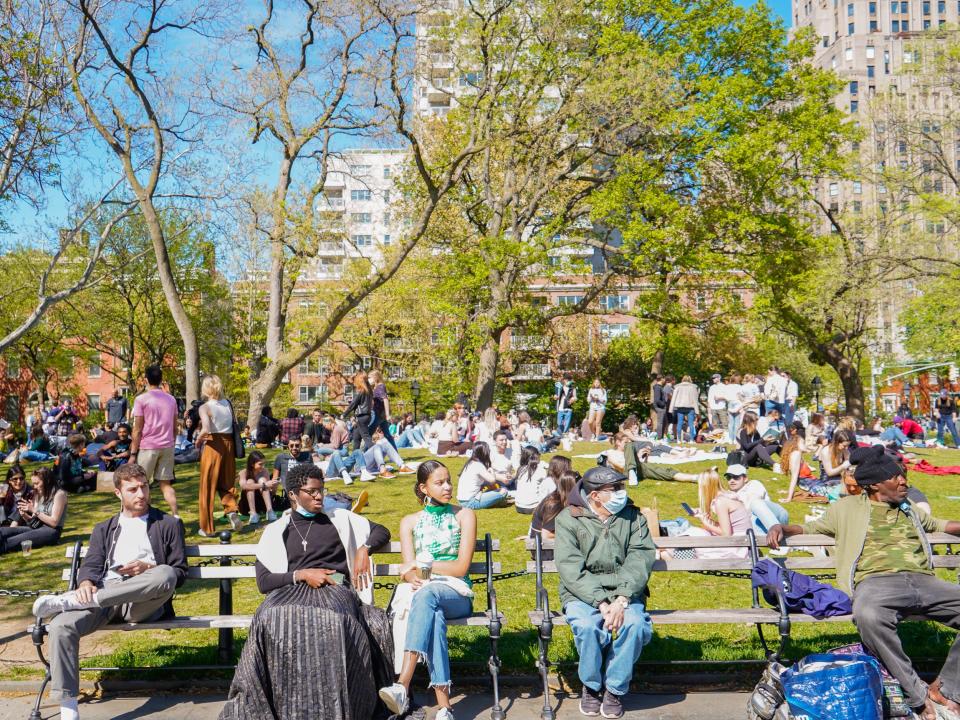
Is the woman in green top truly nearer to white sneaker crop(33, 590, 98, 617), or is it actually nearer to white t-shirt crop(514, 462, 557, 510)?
white sneaker crop(33, 590, 98, 617)

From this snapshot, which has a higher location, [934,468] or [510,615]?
[934,468]

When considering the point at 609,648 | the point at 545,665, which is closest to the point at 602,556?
the point at 609,648

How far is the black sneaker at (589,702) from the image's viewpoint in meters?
5.07

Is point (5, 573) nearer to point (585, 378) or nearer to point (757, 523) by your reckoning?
point (757, 523)

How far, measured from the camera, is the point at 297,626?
4750 millimetres

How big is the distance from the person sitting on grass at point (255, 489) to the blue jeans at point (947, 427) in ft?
61.2

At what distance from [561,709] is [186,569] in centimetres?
277

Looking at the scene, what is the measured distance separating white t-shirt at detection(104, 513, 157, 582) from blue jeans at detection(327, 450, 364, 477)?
9.18 m

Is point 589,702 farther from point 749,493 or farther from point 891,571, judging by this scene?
point 749,493

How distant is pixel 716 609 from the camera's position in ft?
18.8

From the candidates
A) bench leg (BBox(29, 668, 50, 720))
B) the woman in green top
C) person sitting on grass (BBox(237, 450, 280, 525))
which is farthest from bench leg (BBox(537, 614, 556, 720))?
person sitting on grass (BBox(237, 450, 280, 525))

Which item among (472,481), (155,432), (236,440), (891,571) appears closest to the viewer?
(891,571)

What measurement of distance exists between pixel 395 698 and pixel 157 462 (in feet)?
Result: 19.2

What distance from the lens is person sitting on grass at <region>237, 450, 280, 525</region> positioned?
35.3 ft
